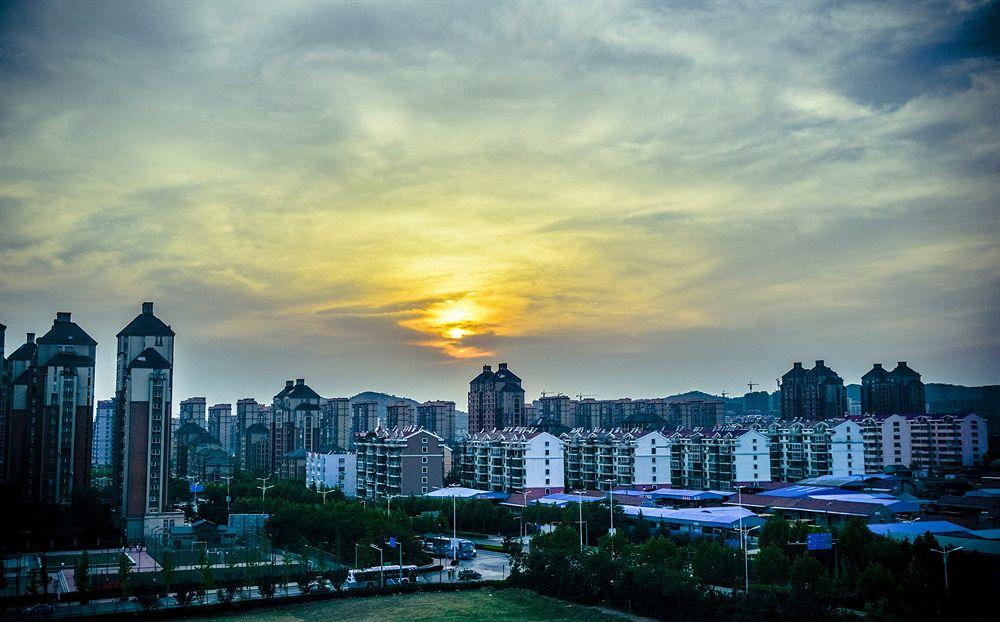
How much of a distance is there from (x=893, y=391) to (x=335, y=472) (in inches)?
1981

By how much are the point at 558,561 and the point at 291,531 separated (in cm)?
1614

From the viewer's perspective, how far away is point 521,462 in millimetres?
52438

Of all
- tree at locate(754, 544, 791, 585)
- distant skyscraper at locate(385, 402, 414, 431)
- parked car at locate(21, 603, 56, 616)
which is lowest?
parked car at locate(21, 603, 56, 616)

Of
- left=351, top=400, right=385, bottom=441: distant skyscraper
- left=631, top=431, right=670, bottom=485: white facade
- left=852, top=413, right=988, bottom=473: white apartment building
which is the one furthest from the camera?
left=351, top=400, right=385, bottom=441: distant skyscraper

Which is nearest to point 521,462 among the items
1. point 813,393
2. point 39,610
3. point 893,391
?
point 39,610

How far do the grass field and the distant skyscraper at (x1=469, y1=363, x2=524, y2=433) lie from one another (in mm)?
44612

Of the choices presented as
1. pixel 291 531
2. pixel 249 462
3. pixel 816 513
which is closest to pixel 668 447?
pixel 816 513

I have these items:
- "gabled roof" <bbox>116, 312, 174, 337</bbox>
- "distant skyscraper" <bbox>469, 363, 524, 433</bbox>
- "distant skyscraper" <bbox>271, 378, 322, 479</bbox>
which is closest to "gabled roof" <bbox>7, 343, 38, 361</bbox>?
"gabled roof" <bbox>116, 312, 174, 337</bbox>

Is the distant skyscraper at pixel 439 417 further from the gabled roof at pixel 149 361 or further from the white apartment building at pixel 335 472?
the gabled roof at pixel 149 361

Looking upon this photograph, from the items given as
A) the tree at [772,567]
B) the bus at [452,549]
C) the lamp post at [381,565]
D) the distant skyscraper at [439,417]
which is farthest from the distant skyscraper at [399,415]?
the tree at [772,567]

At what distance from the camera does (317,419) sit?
72812 mm

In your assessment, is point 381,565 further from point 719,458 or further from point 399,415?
point 399,415

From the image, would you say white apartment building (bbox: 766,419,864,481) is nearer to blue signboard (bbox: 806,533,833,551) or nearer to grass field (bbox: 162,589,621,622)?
blue signboard (bbox: 806,533,833,551)

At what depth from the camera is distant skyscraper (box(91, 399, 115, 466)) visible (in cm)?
10742
